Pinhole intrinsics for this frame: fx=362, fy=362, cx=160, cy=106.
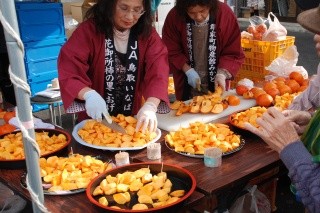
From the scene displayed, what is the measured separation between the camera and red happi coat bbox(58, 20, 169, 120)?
229cm

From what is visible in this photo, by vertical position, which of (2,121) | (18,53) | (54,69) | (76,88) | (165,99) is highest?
(18,53)

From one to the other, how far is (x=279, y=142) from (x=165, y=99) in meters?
1.04

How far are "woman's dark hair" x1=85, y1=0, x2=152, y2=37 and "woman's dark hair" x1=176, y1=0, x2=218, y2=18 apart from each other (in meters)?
0.63

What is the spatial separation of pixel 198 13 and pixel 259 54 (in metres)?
1.44

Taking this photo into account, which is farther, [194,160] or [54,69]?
[54,69]

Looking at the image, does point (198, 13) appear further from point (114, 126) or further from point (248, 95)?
point (114, 126)

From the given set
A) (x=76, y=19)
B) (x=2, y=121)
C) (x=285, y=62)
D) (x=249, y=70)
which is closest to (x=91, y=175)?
(x=2, y=121)

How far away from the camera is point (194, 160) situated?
1902 mm

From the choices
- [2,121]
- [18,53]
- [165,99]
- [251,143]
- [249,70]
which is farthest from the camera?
[249,70]

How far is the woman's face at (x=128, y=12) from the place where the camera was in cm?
223

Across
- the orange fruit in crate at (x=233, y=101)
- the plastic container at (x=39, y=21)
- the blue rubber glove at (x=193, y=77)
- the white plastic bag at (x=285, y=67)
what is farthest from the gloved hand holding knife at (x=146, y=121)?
the plastic container at (x=39, y=21)

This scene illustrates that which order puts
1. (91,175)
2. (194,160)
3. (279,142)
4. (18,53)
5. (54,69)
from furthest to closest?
(54,69) → (194,160) → (91,175) → (279,142) → (18,53)

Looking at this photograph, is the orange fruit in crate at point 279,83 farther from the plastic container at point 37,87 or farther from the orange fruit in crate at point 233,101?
the plastic container at point 37,87

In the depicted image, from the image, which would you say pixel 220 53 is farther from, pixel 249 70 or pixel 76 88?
pixel 76 88
